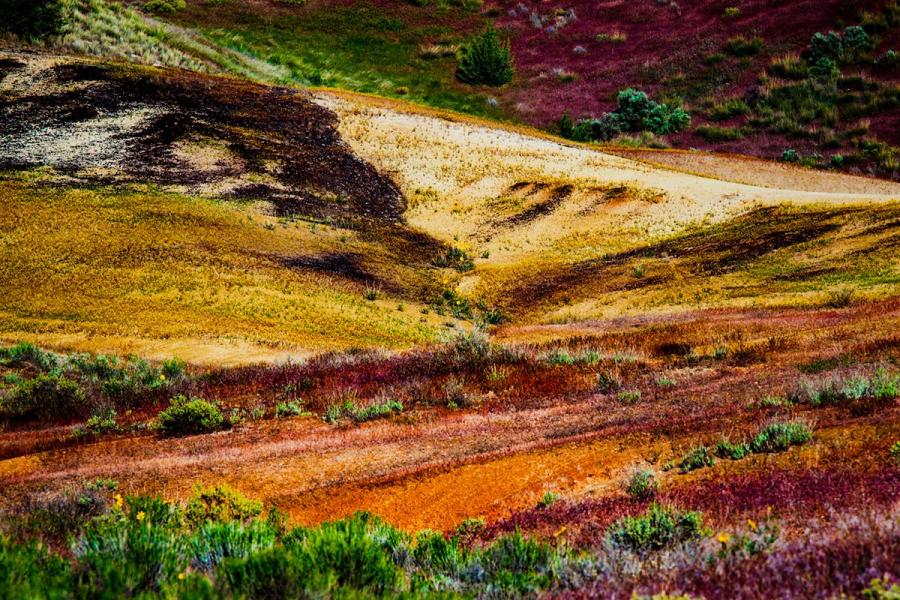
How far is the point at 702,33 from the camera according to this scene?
5466 centimetres

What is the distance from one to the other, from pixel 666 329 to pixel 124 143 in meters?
27.8

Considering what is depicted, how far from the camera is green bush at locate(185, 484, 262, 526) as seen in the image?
6584mm

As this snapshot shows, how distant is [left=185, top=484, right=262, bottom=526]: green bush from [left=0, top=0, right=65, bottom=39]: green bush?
48.0 meters

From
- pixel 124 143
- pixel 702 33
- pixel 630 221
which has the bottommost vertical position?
pixel 630 221

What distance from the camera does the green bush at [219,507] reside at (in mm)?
6584

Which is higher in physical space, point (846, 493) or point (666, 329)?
point (846, 493)

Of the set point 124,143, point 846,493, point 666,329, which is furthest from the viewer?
point 124,143

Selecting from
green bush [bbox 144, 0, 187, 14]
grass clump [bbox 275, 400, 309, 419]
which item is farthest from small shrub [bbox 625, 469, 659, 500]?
green bush [bbox 144, 0, 187, 14]

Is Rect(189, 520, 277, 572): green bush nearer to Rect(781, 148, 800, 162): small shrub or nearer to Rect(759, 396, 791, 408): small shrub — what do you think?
Rect(759, 396, 791, 408): small shrub

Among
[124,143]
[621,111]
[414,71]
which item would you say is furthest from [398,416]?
[414,71]

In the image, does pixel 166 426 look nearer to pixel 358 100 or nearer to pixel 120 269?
pixel 120 269

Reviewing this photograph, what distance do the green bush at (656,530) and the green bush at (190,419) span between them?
760 cm

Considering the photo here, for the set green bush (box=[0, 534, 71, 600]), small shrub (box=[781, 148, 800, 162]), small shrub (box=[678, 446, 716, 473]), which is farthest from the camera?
small shrub (box=[781, 148, 800, 162])

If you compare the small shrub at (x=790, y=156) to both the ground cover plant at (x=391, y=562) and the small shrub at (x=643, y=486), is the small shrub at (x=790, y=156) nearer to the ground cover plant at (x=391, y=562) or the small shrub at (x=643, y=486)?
the small shrub at (x=643, y=486)
